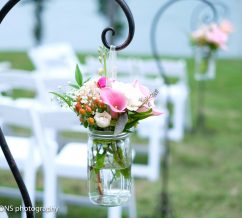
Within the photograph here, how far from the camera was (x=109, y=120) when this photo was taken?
1565mm

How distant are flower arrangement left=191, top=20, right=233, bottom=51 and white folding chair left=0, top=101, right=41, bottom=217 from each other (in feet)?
7.45

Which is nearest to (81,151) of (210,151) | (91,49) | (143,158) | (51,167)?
(51,167)

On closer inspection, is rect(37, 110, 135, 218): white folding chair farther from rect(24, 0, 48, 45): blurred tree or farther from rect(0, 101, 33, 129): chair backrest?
rect(24, 0, 48, 45): blurred tree

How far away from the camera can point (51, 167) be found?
2.63 m

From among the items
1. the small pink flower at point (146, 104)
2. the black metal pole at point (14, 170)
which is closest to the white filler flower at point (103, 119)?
the small pink flower at point (146, 104)

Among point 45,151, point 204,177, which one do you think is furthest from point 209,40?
point 45,151

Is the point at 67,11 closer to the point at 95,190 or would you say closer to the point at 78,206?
the point at 78,206

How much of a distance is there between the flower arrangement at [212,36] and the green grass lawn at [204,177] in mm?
1050

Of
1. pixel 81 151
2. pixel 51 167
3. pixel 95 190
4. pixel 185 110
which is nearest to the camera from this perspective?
pixel 95 190

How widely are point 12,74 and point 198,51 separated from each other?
2.17 m

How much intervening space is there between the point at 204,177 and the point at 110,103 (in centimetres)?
283

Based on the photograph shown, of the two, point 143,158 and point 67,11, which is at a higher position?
point 67,11

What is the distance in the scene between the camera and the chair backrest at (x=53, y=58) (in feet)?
15.5

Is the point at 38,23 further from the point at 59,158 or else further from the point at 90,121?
the point at 90,121
